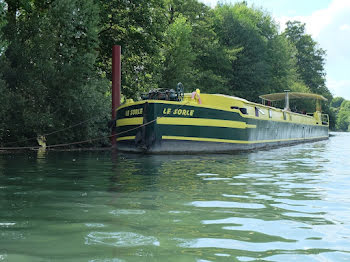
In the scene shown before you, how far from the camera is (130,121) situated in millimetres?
15969

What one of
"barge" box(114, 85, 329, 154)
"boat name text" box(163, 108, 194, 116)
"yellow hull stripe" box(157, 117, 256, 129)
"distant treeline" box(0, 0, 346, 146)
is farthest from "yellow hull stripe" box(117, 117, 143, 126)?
"distant treeline" box(0, 0, 346, 146)

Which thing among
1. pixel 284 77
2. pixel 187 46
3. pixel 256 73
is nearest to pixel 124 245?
pixel 187 46

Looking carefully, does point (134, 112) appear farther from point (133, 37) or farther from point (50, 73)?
point (133, 37)

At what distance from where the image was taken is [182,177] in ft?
28.4

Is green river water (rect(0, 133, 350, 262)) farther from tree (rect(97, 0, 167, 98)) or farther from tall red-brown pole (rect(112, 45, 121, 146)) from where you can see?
tree (rect(97, 0, 167, 98))

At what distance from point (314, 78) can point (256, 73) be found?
26.6 m

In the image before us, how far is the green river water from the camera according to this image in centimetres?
358

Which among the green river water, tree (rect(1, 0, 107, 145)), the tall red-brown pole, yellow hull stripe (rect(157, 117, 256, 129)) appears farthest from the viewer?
the tall red-brown pole

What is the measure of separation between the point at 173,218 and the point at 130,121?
Result: 11.3m

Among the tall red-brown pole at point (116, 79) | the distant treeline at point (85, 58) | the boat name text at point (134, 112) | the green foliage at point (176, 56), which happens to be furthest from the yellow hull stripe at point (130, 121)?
the green foliage at point (176, 56)

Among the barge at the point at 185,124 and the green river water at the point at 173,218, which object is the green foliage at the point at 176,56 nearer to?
the barge at the point at 185,124

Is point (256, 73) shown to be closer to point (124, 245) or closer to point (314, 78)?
point (314, 78)

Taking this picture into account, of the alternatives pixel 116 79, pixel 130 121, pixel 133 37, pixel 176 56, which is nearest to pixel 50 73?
Result: pixel 116 79

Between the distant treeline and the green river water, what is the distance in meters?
8.50
